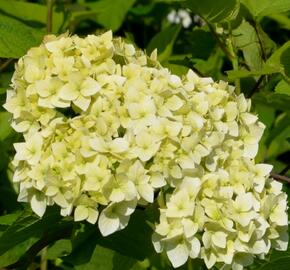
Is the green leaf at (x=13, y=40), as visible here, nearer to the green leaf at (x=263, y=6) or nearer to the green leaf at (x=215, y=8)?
the green leaf at (x=215, y=8)

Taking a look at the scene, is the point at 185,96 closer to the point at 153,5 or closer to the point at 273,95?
the point at 273,95

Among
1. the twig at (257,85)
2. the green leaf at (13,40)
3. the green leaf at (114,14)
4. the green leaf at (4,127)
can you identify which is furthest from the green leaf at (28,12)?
the twig at (257,85)

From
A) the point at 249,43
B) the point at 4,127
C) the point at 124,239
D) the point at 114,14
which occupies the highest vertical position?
the point at 249,43

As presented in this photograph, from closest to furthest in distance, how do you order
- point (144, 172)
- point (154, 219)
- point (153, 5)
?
point (144, 172) → point (154, 219) → point (153, 5)

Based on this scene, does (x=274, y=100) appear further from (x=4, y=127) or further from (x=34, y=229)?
(x=4, y=127)

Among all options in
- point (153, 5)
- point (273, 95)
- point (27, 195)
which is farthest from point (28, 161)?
point (153, 5)

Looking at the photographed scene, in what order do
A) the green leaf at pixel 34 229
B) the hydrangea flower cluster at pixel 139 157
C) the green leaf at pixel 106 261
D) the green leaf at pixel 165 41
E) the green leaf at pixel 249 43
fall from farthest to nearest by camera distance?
1. the green leaf at pixel 165 41
2. the green leaf at pixel 249 43
3. the green leaf at pixel 106 261
4. the green leaf at pixel 34 229
5. the hydrangea flower cluster at pixel 139 157

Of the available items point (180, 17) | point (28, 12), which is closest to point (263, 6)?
point (28, 12)
